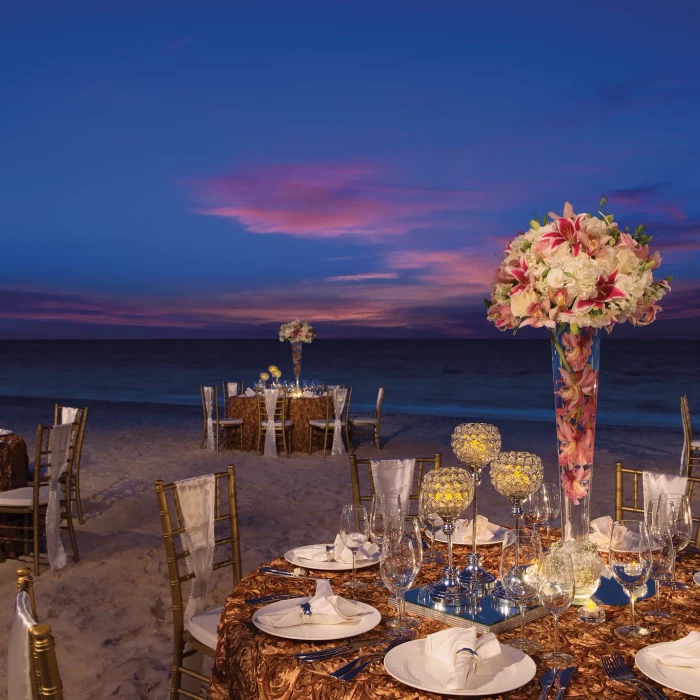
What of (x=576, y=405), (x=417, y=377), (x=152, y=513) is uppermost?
(x=576, y=405)

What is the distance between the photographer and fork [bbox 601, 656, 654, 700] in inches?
60.6

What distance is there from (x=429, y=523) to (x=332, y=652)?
774 mm

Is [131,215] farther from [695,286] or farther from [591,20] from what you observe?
[695,286]

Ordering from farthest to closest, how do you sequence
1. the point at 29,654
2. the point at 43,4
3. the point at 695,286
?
the point at 695,286
the point at 43,4
the point at 29,654

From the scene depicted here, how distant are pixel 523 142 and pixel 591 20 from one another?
4.31 meters

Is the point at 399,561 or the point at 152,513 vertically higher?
the point at 399,561

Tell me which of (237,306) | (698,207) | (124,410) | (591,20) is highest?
(591,20)

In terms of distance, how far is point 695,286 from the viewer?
103 feet

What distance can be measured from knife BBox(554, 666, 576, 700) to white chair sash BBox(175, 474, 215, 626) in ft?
5.87

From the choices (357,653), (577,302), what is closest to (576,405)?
(577,302)

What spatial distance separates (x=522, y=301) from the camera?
6.96 ft

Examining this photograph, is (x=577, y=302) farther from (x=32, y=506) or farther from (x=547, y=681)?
(x=32, y=506)

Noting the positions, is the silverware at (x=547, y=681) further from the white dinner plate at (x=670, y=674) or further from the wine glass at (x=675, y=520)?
the wine glass at (x=675, y=520)

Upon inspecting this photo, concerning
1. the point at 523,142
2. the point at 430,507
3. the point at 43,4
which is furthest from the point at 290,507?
the point at 523,142
